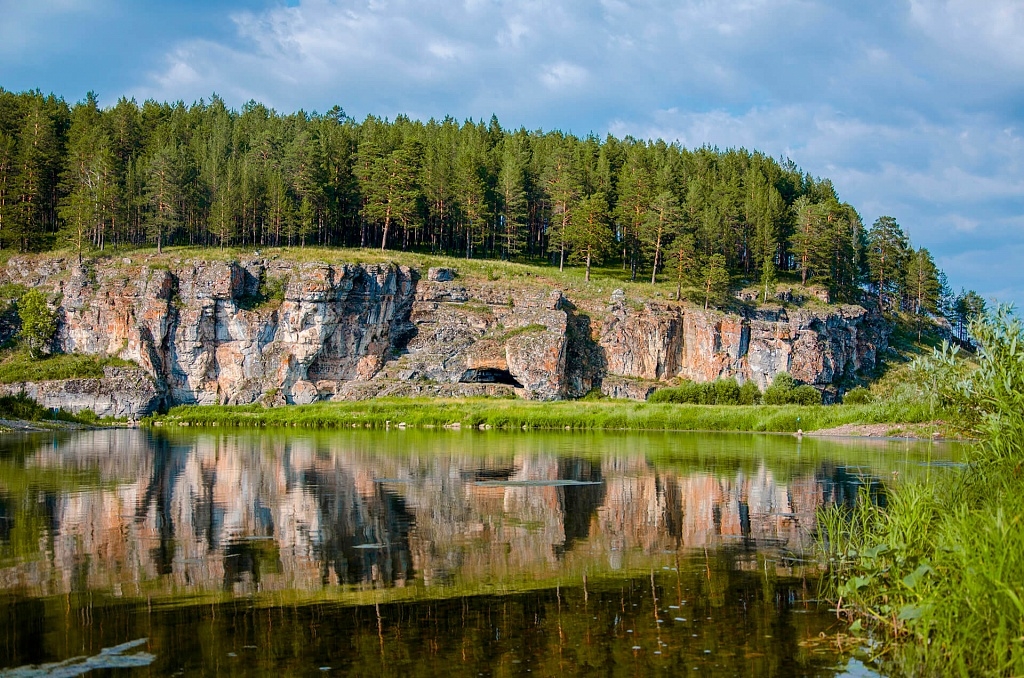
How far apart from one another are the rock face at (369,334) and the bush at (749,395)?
448 inches

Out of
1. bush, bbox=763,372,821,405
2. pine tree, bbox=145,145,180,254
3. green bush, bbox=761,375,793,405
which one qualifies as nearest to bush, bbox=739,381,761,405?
green bush, bbox=761,375,793,405

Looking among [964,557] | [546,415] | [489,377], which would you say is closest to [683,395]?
[546,415]

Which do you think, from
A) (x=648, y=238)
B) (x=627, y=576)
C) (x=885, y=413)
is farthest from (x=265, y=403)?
(x=627, y=576)

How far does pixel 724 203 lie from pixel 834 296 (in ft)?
64.0

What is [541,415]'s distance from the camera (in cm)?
7525

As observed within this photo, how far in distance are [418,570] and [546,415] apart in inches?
2233

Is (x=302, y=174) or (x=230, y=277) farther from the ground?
(x=302, y=174)

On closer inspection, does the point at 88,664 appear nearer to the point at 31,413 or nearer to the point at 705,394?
the point at 705,394

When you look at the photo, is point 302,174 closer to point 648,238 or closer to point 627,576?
point 648,238

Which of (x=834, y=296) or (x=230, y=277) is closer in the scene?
(x=230, y=277)

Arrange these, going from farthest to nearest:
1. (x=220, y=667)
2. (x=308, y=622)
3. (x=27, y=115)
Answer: (x=27, y=115)
(x=308, y=622)
(x=220, y=667)

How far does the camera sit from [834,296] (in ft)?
374

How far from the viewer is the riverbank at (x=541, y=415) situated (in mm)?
70562

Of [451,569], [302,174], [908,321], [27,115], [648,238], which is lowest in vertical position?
[451,569]
